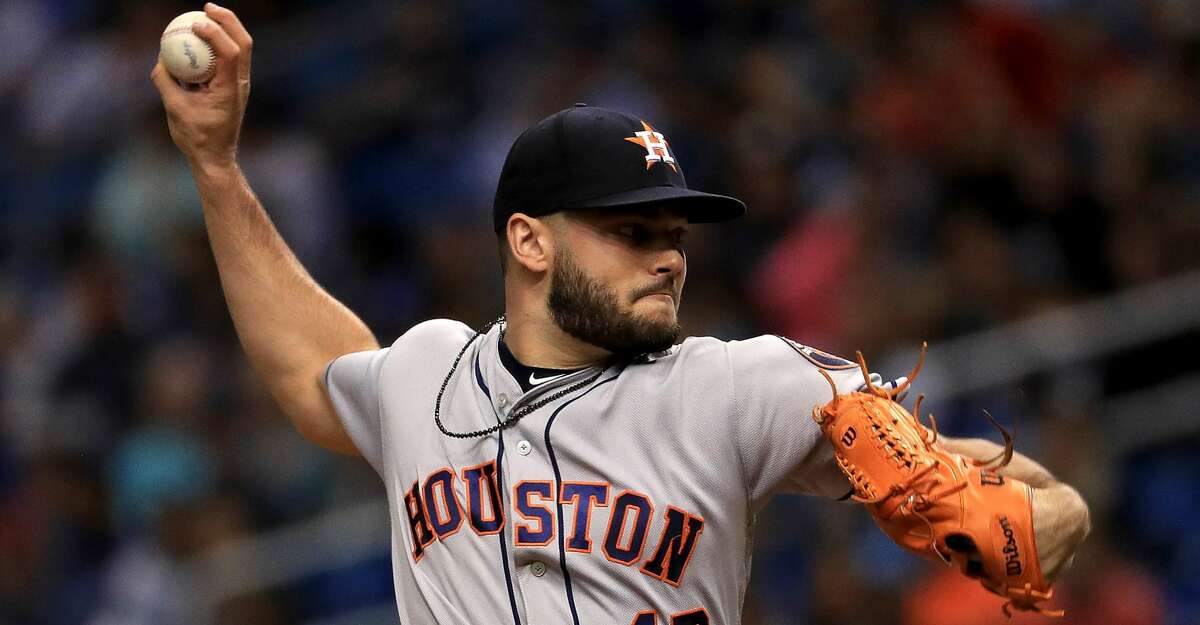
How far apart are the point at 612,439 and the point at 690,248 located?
14.3ft

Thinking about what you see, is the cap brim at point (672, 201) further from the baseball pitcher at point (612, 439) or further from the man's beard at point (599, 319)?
the man's beard at point (599, 319)

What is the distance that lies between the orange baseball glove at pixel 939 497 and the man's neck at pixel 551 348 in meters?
0.56

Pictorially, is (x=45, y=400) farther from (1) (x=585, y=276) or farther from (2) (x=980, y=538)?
(2) (x=980, y=538)

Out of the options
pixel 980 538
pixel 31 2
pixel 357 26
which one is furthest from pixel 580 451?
pixel 31 2

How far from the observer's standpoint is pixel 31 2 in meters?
10.2

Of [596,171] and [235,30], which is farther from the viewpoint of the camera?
[235,30]

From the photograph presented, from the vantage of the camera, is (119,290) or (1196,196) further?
(119,290)

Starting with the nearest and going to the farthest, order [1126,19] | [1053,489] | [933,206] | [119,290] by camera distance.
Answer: [1053,489] < [933,206] < [1126,19] < [119,290]

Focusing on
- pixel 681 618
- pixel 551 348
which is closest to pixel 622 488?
Answer: pixel 681 618

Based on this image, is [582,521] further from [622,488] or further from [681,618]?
[681,618]

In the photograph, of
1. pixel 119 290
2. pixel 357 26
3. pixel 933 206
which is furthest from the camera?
pixel 357 26

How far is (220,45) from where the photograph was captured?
3596 mm

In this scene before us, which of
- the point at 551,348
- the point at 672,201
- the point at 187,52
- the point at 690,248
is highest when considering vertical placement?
the point at 187,52

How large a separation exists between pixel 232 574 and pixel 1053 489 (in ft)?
14.9
